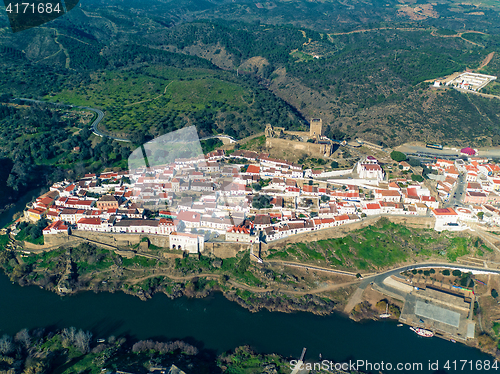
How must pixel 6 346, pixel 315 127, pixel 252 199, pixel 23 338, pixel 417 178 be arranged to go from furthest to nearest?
pixel 315 127, pixel 417 178, pixel 252 199, pixel 23 338, pixel 6 346

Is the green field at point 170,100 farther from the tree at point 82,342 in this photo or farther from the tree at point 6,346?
the tree at point 6,346

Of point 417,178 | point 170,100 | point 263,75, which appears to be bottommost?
point 417,178

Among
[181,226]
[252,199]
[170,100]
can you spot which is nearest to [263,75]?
[170,100]

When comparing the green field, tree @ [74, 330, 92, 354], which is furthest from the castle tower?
tree @ [74, 330, 92, 354]

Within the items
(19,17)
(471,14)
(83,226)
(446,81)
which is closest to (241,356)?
(83,226)

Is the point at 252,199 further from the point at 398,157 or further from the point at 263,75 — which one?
the point at 263,75

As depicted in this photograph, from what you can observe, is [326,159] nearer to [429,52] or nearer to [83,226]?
[83,226]

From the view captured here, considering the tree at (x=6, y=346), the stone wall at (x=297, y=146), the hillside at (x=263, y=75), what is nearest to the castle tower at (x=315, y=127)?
the stone wall at (x=297, y=146)

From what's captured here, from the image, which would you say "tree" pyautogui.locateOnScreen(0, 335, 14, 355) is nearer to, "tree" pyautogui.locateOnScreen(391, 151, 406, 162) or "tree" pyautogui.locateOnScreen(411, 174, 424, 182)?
"tree" pyautogui.locateOnScreen(411, 174, 424, 182)
